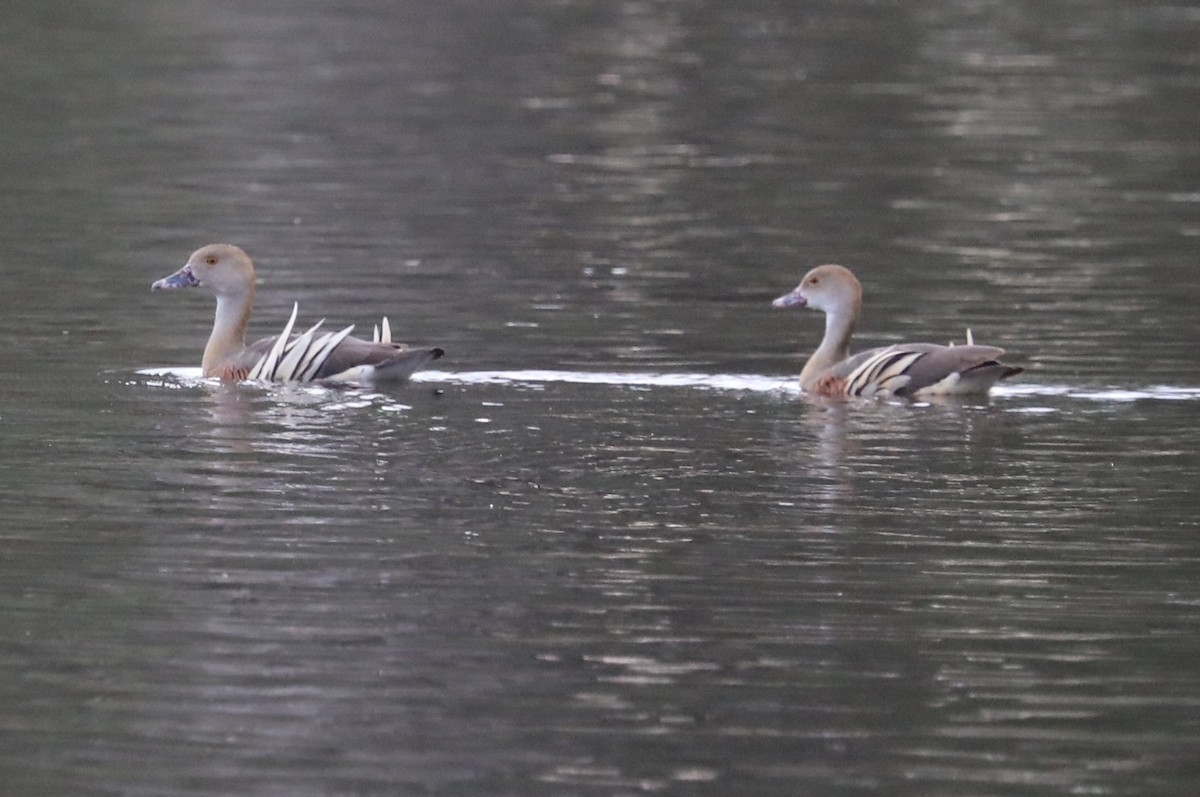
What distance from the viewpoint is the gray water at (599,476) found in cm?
832

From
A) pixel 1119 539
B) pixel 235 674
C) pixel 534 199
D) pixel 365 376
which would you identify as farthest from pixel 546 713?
pixel 534 199

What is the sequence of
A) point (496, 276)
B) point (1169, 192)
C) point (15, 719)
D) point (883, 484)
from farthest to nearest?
point (1169, 192) < point (496, 276) < point (883, 484) < point (15, 719)

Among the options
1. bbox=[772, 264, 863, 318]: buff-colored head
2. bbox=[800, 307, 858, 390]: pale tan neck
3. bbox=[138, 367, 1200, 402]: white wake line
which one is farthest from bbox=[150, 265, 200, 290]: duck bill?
bbox=[800, 307, 858, 390]: pale tan neck

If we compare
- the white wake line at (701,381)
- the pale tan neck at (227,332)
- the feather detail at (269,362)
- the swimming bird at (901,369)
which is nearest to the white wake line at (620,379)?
the white wake line at (701,381)

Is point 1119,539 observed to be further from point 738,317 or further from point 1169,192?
point 1169,192

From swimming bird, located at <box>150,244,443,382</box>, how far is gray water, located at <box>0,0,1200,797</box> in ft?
0.66

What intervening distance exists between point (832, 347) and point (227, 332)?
375 cm

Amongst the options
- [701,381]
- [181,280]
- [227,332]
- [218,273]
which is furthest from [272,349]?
[701,381]

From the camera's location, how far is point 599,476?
12.0 meters

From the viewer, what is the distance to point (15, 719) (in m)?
8.45

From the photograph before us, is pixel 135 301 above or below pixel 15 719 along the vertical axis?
above

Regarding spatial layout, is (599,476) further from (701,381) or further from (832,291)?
(832,291)

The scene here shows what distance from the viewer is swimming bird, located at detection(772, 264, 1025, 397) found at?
46.3ft

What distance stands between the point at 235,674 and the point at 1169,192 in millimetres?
16418
